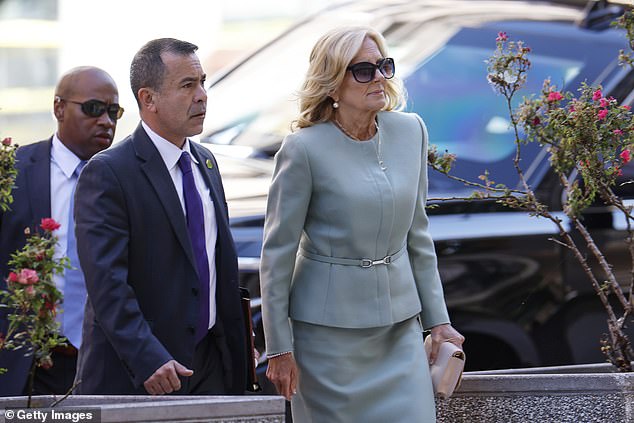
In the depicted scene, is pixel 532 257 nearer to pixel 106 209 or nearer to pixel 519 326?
pixel 519 326

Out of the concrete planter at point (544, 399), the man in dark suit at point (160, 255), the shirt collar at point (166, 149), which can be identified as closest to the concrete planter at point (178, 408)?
the man in dark suit at point (160, 255)

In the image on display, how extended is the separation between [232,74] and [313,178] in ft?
10.2

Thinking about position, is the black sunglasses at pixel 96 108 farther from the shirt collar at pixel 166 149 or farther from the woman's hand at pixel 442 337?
the woman's hand at pixel 442 337

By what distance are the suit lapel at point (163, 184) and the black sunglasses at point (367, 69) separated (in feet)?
2.17

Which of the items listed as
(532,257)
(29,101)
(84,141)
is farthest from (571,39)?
(29,101)

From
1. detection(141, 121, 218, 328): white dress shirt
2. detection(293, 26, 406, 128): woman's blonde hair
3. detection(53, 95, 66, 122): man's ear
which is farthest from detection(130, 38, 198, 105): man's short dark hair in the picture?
detection(53, 95, 66, 122): man's ear

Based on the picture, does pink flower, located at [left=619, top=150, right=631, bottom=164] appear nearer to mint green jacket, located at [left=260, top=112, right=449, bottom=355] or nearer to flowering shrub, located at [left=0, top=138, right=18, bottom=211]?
mint green jacket, located at [left=260, top=112, right=449, bottom=355]

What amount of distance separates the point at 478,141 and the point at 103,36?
465 cm

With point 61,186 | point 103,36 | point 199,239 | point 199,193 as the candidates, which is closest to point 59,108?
point 61,186

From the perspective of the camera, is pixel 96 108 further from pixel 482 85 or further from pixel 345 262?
pixel 482 85

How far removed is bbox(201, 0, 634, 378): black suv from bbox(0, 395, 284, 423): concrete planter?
183cm

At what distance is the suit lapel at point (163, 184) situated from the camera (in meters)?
4.23

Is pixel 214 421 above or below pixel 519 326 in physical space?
above

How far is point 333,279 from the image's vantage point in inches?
164
